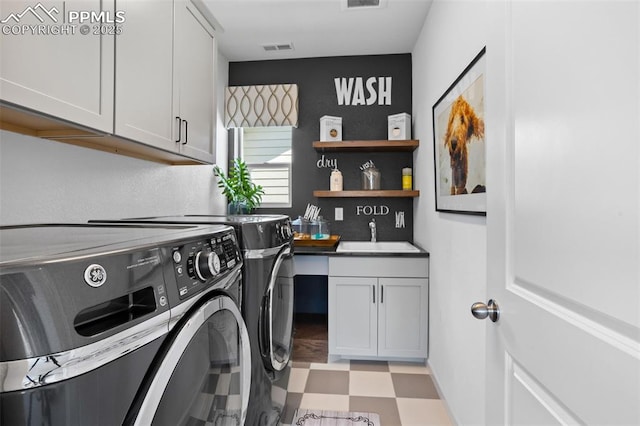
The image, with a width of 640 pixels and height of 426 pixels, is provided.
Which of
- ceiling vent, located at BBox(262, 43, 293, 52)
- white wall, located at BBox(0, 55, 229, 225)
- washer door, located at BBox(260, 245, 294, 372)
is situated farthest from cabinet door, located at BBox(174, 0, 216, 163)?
ceiling vent, located at BBox(262, 43, 293, 52)

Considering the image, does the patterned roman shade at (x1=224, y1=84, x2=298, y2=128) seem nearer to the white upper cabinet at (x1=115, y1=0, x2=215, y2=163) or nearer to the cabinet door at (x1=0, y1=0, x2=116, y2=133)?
the white upper cabinet at (x1=115, y1=0, x2=215, y2=163)

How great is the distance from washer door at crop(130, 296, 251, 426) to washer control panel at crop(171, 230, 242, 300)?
0.06 metres

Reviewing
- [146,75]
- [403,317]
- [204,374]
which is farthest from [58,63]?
[403,317]

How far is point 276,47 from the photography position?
3027mm

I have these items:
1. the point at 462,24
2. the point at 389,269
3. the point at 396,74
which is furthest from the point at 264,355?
the point at 396,74

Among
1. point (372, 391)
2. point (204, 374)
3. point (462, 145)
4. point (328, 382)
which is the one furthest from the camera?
point (328, 382)

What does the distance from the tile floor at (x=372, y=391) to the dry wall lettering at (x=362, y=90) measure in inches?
92.9

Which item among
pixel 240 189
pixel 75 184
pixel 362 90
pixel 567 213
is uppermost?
pixel 362 90

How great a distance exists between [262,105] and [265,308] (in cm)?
237

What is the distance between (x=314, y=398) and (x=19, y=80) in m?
2.08

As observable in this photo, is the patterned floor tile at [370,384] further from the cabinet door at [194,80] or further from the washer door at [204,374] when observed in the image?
the cabinet door at [194,80]

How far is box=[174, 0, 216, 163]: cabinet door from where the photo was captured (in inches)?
68.9

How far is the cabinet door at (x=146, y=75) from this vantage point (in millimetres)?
1317

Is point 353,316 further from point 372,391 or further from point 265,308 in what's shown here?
point 265,308
